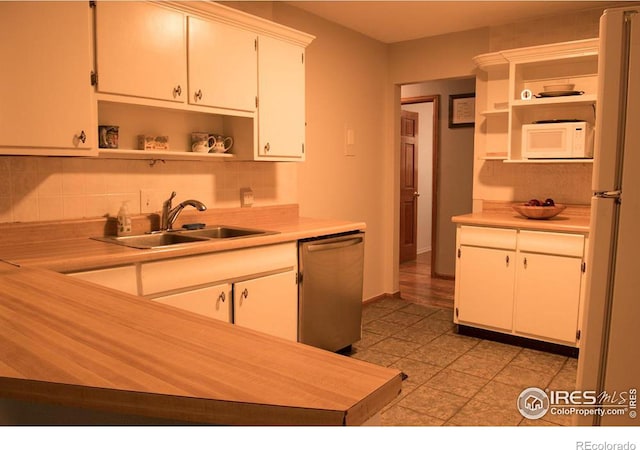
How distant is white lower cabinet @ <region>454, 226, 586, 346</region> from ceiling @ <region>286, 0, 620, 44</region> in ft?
5.52

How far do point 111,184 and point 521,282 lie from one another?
2.73 meters

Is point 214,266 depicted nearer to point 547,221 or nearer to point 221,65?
point 221,65

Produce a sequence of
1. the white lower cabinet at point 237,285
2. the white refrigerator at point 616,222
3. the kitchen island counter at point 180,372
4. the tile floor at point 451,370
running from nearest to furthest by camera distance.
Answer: the kitchen island counter at point 180,372
the white refrigerator at point 616,222
the white lower cabinet at point 237,285
the tile floor at point 451,370

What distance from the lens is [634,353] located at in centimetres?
148

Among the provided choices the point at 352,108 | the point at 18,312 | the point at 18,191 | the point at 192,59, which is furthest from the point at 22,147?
the point at 352,108

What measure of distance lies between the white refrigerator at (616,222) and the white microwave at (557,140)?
7.33ft

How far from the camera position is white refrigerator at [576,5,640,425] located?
145cm

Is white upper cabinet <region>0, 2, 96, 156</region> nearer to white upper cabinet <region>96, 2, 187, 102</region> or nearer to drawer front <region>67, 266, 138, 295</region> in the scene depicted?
white upper cabinet <region>96, 2, 187, 102</region>

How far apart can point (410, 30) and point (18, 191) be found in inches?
133

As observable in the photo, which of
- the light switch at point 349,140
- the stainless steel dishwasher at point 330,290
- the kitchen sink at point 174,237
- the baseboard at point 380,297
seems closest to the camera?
the kitchen sink at point 174,237

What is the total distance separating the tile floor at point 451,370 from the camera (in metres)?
2.52

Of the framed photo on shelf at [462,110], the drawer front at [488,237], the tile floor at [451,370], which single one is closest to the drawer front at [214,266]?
the tile floor at [451,370]

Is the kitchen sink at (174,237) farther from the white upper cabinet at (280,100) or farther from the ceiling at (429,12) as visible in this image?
the ceiling at (429,12)

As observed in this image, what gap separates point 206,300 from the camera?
8.13ft
